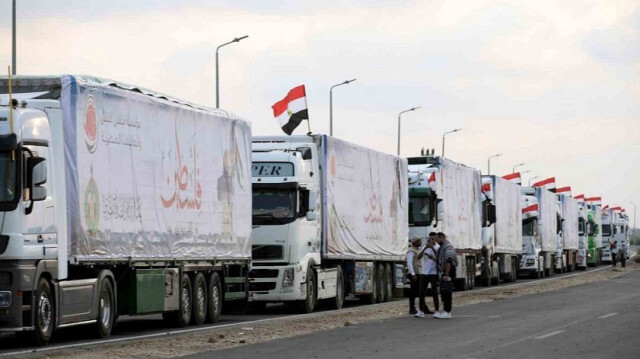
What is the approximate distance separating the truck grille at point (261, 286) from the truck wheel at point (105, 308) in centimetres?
827

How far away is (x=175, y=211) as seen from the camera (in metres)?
26.1

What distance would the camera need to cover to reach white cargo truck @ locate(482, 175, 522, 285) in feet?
176

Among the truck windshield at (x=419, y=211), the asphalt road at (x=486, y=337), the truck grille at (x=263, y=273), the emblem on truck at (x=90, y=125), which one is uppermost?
the emblem on truck at (x=90, y=125)

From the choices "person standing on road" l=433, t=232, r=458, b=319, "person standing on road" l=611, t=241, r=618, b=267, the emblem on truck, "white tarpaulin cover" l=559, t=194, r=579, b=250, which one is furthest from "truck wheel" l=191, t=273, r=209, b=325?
"person standing on road" l=611, t=241, r=618, b=267

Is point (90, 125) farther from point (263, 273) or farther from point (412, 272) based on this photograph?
point (412, 272)

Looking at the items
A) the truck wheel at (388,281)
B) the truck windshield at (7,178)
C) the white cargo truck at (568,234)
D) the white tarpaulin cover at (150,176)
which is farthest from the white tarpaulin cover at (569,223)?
the truck windshield at (7,178)

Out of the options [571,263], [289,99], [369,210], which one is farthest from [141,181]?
[571,263]

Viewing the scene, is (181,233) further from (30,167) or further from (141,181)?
(30,167)

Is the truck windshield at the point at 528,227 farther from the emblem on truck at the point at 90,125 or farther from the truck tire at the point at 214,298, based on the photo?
the emblem on truck at the point at 90,125

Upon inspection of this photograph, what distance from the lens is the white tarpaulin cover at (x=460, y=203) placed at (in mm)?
44938

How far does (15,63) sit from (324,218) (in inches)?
391

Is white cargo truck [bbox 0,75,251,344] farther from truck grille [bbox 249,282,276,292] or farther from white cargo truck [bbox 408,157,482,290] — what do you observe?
white cargo truck [bbox 408,157,482,290]

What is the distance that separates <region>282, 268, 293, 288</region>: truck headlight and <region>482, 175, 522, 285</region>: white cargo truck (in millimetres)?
22257

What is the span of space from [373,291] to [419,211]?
7208mm
